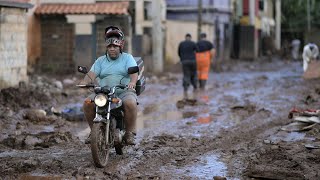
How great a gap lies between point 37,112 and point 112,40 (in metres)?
4.82

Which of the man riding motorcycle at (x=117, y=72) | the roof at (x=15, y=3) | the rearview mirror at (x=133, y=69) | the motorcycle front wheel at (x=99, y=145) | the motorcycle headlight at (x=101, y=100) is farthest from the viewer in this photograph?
the roof at (x=15, y=3)

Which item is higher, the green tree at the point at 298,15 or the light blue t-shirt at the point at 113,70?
the green tree at the point at 298,15

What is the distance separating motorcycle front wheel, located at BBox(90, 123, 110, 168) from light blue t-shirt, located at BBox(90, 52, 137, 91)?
70 cm

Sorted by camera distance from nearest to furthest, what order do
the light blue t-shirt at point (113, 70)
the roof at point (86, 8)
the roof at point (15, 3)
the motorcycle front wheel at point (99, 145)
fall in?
the motorcycle front wheel at point (99, 145) → the light blue t-shirt at point (113, 70) → the roof at point (15, 3) → the roof at point (86, 8)

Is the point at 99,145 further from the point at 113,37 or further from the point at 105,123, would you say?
the point at 113,37

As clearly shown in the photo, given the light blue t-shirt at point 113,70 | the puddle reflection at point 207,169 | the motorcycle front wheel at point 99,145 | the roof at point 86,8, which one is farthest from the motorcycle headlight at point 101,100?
the roof at point 86,8

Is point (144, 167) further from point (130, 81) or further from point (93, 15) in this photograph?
point (93, 15)

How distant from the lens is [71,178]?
6609 millimetres

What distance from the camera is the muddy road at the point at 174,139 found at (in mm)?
7090

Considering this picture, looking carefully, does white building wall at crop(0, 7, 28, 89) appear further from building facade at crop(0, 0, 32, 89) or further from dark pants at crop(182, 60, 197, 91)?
dark pants at crop(182, 60, 197, 91)

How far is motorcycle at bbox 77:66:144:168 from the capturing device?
22.9 feet

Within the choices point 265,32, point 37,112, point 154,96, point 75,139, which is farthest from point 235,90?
point 265,32

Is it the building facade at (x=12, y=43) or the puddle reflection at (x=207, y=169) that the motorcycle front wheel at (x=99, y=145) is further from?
the building facade at (x=12, y=43)

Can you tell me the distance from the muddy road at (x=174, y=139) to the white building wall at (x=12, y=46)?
0.42 meters
